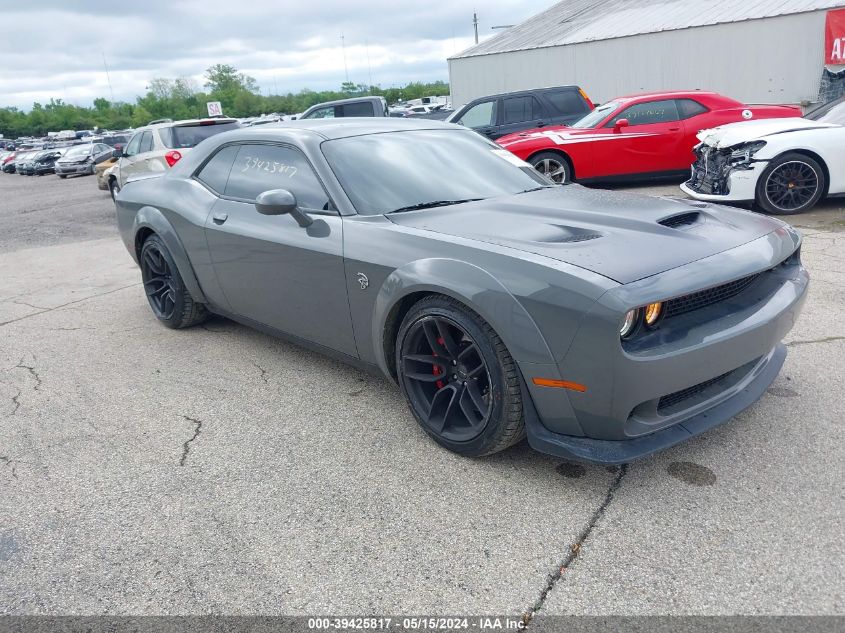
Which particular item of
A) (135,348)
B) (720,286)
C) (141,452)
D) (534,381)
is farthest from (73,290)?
(720,286)

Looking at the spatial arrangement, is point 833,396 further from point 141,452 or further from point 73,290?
point 73,290

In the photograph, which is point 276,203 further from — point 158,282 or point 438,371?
point 158,282

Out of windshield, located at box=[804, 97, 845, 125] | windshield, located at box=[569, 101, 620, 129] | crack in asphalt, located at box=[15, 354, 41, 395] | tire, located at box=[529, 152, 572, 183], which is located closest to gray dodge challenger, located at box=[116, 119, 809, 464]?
crack in asphalt, located at box=[15, 354, 41, 395]

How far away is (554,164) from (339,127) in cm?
673

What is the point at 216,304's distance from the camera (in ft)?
14.6

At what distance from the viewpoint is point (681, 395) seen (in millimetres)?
2641

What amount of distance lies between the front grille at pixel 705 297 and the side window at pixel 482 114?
9.90m

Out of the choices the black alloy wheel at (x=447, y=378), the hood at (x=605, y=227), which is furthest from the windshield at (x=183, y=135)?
the black alloy wheel at (x=447, y=378)

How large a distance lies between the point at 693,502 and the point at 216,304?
10.2 feet

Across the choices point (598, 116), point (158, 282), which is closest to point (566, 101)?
point (598, 116)

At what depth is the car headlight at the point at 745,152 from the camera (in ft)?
23.1

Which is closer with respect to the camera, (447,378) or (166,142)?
(447,378)

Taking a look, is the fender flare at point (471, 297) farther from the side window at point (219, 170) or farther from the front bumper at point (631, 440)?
the side window at point (219, 170)

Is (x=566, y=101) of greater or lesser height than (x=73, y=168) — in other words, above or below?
above
